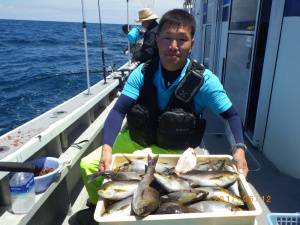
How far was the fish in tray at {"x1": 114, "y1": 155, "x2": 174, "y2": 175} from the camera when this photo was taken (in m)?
2.03

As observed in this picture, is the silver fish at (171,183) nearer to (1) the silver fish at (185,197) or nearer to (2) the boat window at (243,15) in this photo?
(1) the silver fish at (185,197)

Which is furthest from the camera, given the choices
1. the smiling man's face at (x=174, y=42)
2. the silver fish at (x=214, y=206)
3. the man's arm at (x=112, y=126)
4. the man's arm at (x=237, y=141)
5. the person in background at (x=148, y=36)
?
the person in background at (x=148, y=36)

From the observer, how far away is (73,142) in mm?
3646

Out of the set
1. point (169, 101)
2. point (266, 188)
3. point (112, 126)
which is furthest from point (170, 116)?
point (266, 188)

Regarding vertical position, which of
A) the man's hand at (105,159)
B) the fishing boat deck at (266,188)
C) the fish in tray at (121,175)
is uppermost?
the fish in tray at (121,175)

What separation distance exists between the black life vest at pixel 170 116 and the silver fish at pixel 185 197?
88 cm

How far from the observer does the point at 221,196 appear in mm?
1718

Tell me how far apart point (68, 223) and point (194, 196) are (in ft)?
5.73

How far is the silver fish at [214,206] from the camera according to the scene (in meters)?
1.60

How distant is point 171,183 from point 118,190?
1.01ft

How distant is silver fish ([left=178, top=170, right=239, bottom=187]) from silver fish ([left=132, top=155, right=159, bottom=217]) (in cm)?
23

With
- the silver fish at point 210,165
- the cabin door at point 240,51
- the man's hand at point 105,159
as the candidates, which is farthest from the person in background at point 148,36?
the silver fish at point 210,165

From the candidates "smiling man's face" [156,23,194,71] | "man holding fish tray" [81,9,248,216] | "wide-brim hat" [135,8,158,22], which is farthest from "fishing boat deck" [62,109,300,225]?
"wide-brim hat" [135,8,158,22]

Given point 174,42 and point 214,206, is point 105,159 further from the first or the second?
point 174,42
